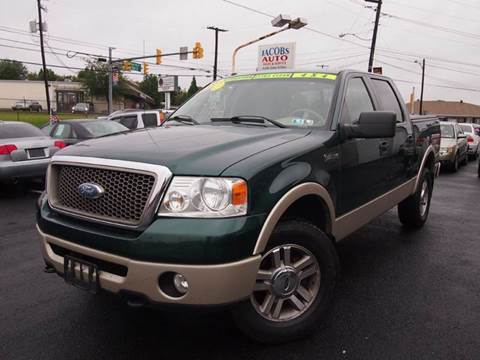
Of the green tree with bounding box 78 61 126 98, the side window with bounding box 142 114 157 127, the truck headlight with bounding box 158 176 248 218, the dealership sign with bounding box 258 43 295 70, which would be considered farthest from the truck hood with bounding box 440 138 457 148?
the green tree with bounding box 78 61 126 98

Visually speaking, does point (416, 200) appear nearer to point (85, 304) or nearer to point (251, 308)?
point (251, 308)

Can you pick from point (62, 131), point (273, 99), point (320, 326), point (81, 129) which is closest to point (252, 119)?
point (273, 99)

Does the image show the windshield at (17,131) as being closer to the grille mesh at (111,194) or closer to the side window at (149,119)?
the side window at (149,119)

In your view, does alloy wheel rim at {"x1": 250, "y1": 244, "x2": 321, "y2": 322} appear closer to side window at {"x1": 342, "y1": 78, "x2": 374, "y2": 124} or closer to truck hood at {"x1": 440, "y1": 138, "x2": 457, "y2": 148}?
side window at {"x1": 342, "y1": 78, "x2": 374, "y2": 124}

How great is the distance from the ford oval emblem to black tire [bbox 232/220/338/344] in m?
1.06

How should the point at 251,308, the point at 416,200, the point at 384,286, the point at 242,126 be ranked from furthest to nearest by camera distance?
the point at 416,200
the point at 384,286
the point at 242,126
the point at 251,308

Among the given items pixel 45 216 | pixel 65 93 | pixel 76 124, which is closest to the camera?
pixel 45 216

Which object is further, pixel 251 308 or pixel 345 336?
pixel 345 336

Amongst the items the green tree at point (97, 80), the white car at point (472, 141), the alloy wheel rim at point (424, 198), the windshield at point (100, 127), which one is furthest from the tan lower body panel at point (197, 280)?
the green tree at point (97, 80)

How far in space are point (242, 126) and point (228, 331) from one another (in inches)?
61.1

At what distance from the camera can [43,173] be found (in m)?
8.07

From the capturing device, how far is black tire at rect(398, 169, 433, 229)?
18.1 ft

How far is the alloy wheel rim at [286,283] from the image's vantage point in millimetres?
2707

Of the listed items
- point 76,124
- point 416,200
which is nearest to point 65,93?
point 76,124
